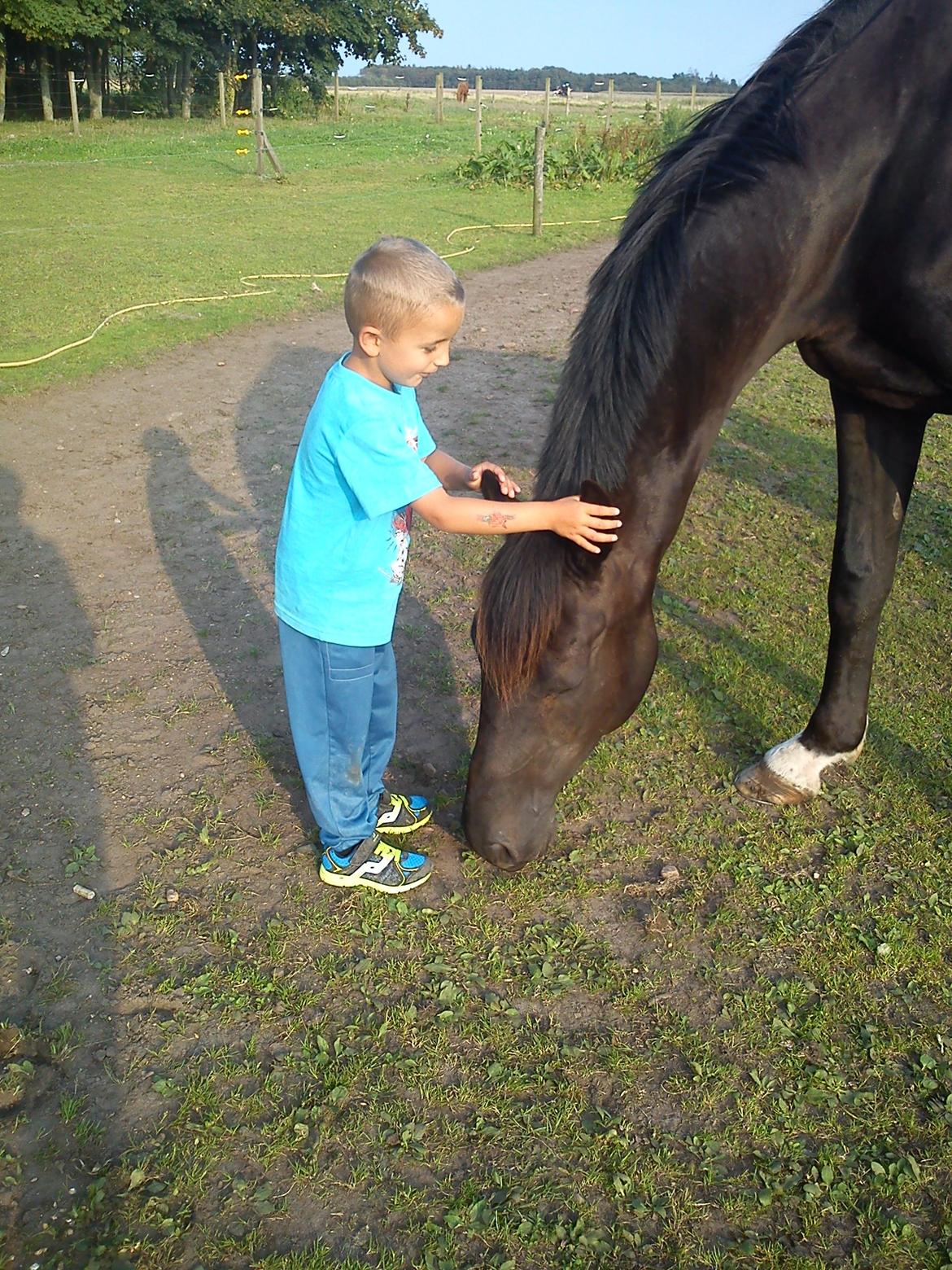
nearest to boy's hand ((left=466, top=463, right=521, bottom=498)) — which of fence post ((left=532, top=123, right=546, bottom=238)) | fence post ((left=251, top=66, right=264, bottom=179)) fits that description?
fence post ((left=532, top=123, right=546, bottom=238))

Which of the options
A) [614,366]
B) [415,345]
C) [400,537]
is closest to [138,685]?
[400,537]

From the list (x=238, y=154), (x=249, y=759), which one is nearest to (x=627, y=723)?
(x=249, y=759)

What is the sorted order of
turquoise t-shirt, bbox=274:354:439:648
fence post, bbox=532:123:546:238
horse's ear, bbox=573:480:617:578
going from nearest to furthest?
horse's ear, bbox=573:480:617:578, turquoise t-shirt, bbox=274:354:439:648, fence post, bbox=532:123:546:238

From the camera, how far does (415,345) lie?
2.23 meters

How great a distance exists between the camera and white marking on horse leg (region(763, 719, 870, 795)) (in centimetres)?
311

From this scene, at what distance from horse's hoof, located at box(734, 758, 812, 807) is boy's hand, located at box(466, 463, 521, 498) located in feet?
4.38

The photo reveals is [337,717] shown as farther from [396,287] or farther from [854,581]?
[854,581]

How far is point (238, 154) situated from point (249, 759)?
2360 cm

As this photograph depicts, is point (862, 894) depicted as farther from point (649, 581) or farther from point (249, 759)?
point (249, 759)

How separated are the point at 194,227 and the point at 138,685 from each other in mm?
11292

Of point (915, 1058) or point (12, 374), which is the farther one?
point (12, 374)

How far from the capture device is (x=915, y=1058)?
7.36ft

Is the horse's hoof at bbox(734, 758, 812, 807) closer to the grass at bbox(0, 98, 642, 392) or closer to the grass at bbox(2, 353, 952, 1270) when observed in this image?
the grass at bbox(2, 353, 952, 1270)

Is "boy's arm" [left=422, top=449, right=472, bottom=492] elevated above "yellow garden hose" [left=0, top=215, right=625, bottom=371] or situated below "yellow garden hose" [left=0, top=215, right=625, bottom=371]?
above
